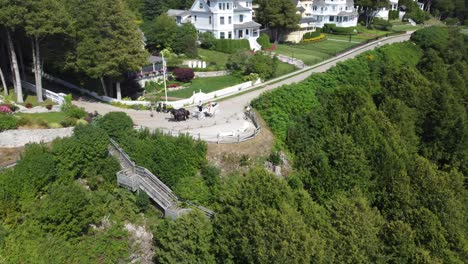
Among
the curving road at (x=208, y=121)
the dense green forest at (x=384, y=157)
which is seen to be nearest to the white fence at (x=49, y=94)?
the curving road at (x=208, y=121)

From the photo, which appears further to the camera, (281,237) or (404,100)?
(404,100)

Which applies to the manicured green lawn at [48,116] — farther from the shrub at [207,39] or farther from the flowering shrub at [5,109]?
the shrub at [207,39]

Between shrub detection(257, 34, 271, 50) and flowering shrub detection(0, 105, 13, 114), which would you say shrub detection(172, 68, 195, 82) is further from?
shrub detection(257, 34, 271, 50)

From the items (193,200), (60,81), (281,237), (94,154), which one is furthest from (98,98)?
(281,237)

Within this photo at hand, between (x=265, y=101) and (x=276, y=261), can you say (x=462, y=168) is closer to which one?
(x=265, y=101)

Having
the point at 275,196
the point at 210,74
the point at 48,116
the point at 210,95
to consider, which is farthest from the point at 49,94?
the point at 275,196

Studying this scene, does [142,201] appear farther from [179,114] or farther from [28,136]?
[179,114]

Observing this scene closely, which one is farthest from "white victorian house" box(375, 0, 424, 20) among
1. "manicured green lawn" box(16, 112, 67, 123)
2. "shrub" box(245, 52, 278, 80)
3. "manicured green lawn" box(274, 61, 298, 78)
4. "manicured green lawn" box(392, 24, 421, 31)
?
"manicured green lawn" box(16, 112, 67, 123)

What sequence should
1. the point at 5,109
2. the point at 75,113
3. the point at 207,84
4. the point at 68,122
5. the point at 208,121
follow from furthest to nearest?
the point at 207,84
the point at 208,121
the point at 75,113
the point at 5,109
the point at 68,122
